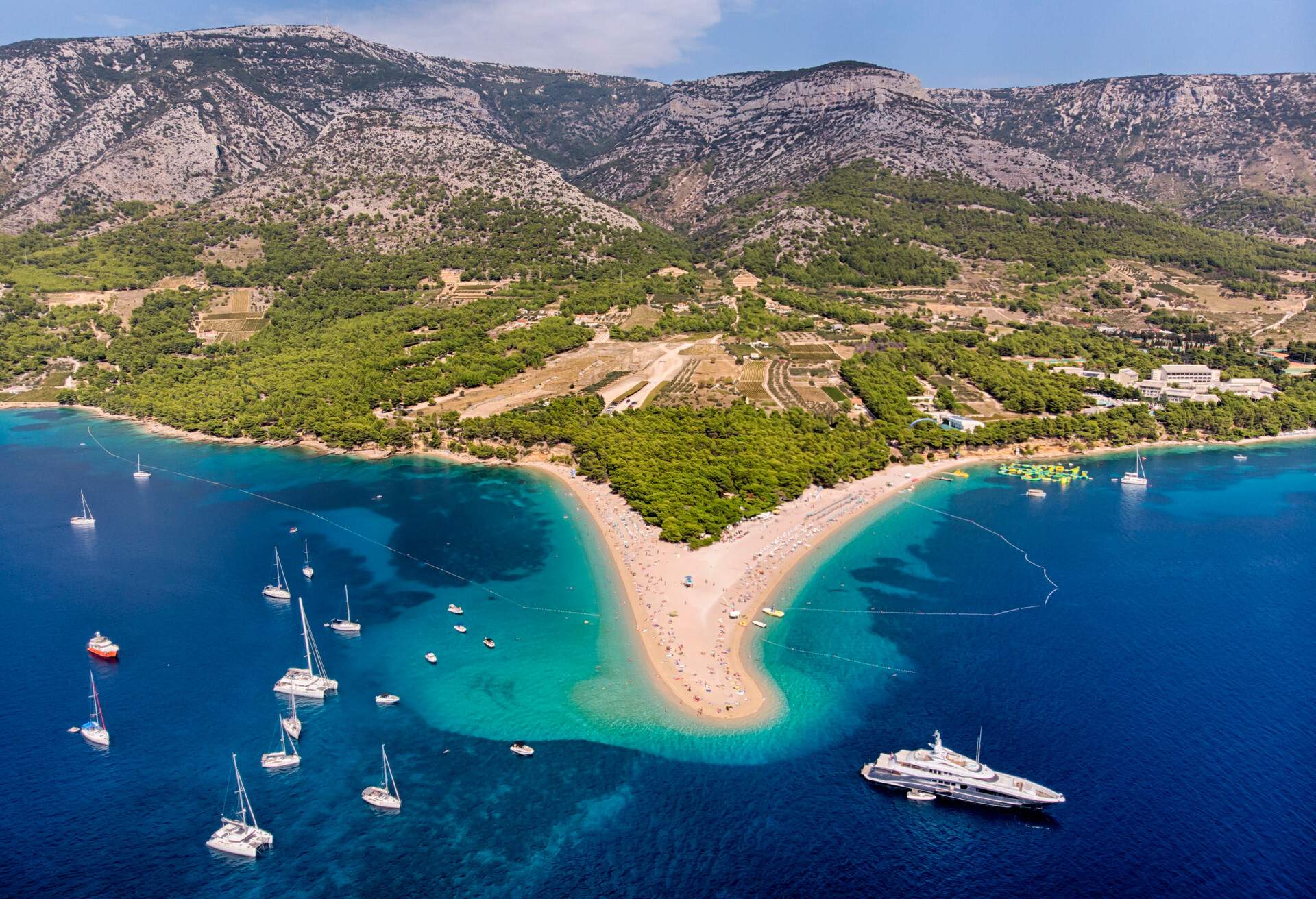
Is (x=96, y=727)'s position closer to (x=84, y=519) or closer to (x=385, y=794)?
(x=385, y=794)

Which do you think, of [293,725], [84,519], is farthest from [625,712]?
[84,519]

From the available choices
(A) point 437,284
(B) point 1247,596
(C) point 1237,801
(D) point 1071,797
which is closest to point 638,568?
(D) point 1071,797

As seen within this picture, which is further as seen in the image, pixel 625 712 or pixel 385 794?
pixel 625 712

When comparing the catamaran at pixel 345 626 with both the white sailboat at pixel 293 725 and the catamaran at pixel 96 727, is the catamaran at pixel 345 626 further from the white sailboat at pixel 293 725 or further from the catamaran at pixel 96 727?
the catamaran at pixel 96 727

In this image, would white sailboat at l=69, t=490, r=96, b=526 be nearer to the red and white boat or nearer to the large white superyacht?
the red and white boat

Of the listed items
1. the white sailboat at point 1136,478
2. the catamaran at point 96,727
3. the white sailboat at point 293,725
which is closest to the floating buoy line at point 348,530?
the white sailboat at point 293,725

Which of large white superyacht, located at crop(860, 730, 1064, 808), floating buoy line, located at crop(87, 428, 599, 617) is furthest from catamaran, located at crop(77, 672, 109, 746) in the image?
large white superyacht, located at crop(860, 730, 1064, 808)

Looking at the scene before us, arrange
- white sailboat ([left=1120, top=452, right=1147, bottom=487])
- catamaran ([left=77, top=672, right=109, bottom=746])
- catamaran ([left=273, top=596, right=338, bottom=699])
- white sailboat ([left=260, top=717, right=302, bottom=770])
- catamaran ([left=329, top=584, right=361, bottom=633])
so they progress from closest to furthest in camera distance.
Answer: white sailboat ([left=260, top=717, right=302, bottom=770]), catamaran ([left=77, top=672, right=109, bottom=746]), catamaran ([left=273, top=596, right=338, bottom=699]), catamaran ([left=329, top=584, right=361, bottom=633]), white sailboat ([left=1120, top=452, right=1147, bottom=487])
